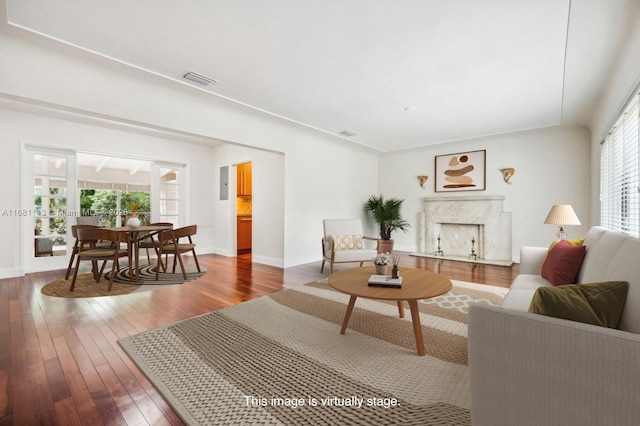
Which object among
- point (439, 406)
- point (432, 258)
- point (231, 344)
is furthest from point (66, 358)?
point (432, 258)

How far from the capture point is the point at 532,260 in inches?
118

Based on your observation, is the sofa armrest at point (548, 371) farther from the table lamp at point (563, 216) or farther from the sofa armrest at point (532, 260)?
the table lamp at point (563, 216)

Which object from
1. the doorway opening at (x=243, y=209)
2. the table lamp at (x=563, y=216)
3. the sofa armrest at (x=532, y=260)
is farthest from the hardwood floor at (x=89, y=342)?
the doorway opening at (x=243, y=209)

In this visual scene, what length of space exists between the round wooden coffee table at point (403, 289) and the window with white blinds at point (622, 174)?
1.73m

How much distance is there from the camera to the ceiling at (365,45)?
2180mm

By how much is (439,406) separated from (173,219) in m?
6.51

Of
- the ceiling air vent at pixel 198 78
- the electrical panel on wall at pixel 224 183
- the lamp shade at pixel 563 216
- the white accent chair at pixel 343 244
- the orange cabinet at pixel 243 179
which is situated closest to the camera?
the ceiling air vent at pixel 198 78

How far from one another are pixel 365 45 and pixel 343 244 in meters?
3.01

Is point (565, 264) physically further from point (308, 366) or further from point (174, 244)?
point (174, 244)

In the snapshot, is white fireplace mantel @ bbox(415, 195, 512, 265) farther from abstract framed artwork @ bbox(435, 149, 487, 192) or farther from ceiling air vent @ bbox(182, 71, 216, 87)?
ceiling air vent @ bbox(182, 71, 216, 87)

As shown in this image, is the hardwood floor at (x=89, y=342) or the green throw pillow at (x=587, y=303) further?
the hardwood floor at (x=89, y=342)

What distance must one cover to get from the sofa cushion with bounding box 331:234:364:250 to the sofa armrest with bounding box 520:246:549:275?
2420 millimetres

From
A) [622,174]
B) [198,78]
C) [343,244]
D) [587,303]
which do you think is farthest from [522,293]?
[198,78]

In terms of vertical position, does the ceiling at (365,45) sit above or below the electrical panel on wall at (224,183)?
→ above
